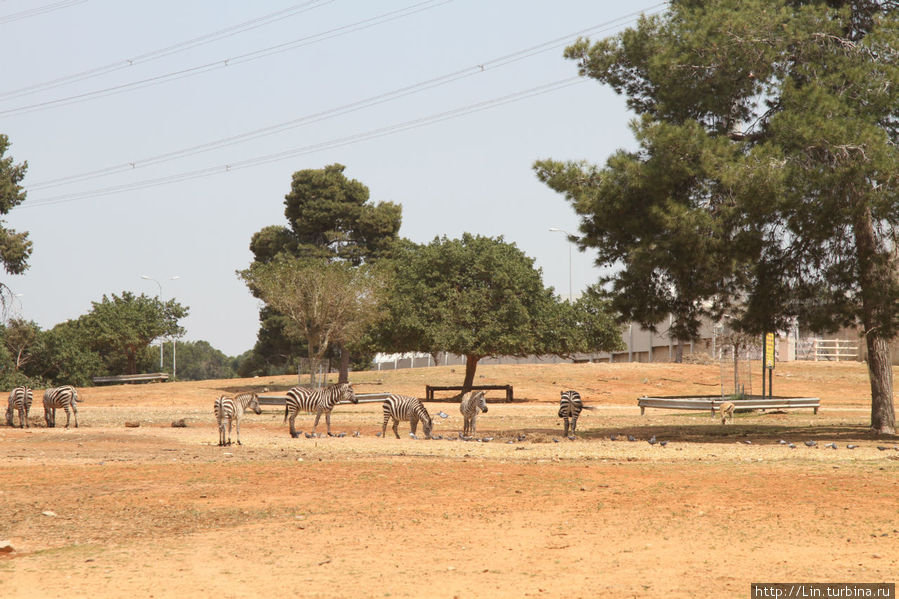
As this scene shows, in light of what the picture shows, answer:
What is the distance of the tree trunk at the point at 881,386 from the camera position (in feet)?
81.7

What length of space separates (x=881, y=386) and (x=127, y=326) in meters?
66.1

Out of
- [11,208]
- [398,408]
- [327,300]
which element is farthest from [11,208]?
[398,408]

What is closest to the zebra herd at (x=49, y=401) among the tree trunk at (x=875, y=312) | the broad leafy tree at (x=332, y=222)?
the tree trunk at (x=875, y=312)

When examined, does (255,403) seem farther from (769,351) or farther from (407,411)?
(769,351)

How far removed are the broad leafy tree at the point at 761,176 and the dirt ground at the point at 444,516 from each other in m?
3.87

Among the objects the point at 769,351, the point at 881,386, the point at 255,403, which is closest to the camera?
the point at 881,386

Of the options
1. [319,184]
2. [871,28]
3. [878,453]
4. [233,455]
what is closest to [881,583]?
[878,453]

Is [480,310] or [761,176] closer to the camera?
[761,176]

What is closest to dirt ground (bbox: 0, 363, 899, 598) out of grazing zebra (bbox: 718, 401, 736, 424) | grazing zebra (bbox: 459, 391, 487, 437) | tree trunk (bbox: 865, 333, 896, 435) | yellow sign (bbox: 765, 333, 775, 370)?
tree trunk (bbox: 865, 333, 896, 435)

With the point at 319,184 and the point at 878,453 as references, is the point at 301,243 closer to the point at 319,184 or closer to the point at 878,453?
the point at 319,184

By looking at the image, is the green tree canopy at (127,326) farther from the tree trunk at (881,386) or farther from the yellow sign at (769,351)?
the tree trunk at (881,386)

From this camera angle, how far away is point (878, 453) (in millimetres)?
20250

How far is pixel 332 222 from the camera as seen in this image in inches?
3098

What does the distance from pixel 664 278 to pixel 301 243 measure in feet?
189
